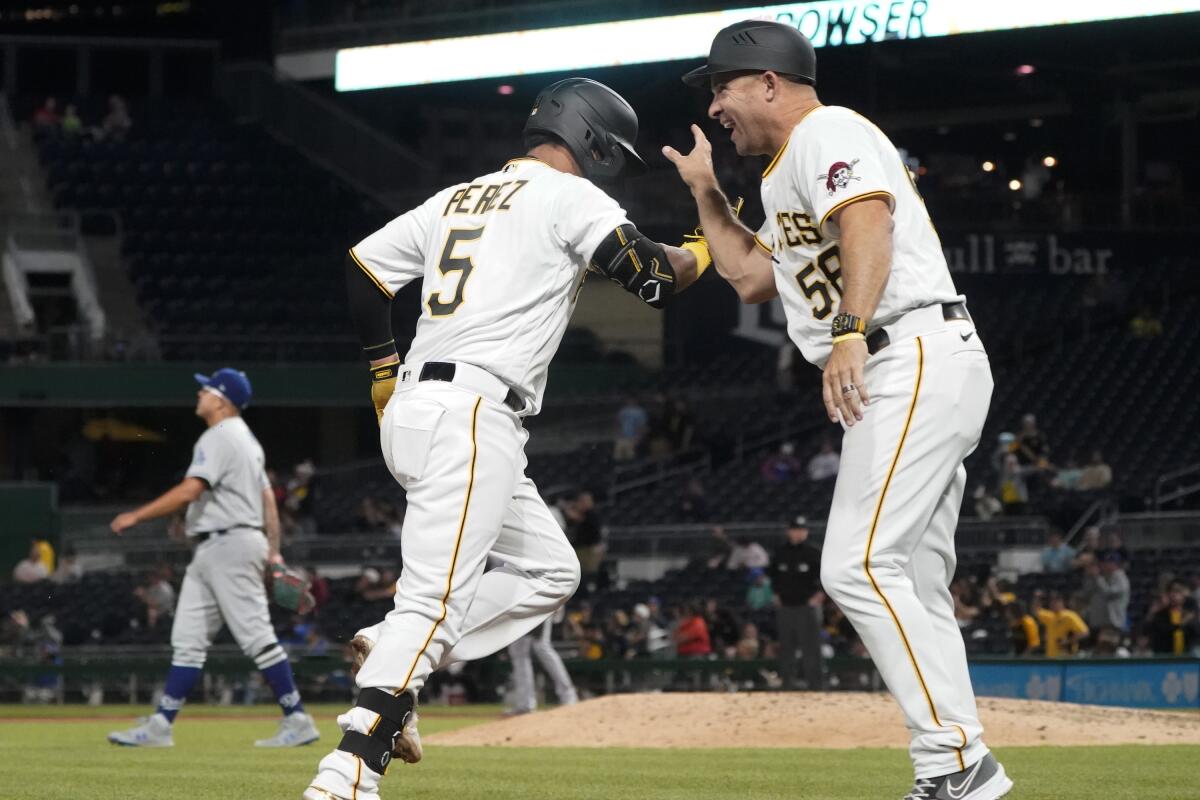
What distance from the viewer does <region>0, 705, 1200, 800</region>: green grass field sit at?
267 inches

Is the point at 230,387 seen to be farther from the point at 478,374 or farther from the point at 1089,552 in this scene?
the point at 1089,552

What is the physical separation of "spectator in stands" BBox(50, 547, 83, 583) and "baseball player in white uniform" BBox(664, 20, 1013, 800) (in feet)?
65.0

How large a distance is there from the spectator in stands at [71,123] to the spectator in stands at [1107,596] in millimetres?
22622

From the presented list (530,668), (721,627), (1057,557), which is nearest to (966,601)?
(1057,557)

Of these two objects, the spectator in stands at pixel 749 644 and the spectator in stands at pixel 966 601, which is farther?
the spectator in stands at pixel 749 644

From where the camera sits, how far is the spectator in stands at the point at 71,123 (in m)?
34.0

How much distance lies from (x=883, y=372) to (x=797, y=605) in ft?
38.4

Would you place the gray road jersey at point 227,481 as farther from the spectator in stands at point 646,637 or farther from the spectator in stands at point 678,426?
the spectator in stands at point 678,426

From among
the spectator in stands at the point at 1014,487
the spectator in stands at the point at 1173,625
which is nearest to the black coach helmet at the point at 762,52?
the spectator in stands at the point at 1173,625

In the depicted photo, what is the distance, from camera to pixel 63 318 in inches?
1257

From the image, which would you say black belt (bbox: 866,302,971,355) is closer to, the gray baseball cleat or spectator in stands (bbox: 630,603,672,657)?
the gray baseball cleat

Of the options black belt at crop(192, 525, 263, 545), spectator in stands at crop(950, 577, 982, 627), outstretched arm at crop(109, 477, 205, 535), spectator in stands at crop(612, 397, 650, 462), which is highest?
spectator in stands at crop(612, 397, 650, 462)

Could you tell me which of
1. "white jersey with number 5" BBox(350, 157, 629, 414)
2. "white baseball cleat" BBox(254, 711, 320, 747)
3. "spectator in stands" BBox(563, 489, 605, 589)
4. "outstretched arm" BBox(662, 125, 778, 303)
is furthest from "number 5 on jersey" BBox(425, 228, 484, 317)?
"spectator in stands" BBox(563, 489, 605, 589)

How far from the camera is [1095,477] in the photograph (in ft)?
74.3
